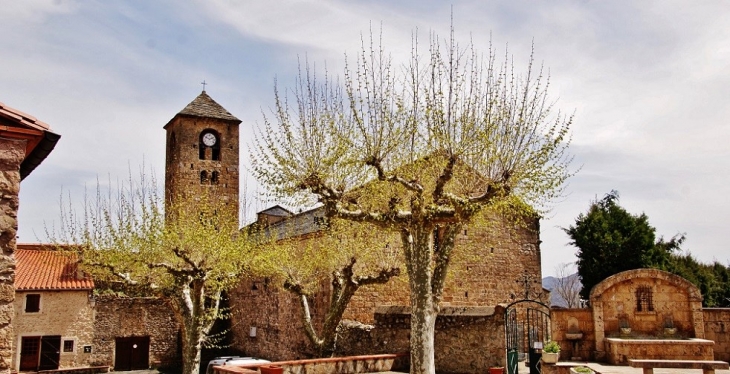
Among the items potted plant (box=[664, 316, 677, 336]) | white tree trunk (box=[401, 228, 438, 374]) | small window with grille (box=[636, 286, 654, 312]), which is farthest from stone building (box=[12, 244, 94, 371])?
potted plant (box=[664, 316, 677, 336])

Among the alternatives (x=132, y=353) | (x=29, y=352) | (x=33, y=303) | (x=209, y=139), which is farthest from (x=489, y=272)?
(x=29, y=352)

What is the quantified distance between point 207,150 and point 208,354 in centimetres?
1107

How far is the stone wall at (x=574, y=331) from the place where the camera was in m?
17.9

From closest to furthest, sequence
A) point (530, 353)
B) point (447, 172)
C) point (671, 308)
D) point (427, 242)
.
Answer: point (447, 172), point (427, 242), point (530, 353), point (671, 308)

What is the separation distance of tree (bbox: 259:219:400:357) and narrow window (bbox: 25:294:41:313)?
11.0 metres

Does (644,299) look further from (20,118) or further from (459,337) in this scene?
(20,118)

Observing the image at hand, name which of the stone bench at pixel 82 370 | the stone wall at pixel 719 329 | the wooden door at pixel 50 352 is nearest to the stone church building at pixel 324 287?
the stone bench at pixel 82 370

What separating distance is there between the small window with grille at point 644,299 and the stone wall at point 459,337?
495 cm

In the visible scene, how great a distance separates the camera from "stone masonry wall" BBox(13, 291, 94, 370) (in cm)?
2470

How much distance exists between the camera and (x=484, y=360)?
53.1ft

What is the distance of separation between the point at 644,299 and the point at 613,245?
24.6 ft

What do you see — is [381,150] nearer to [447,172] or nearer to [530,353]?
[447,172]

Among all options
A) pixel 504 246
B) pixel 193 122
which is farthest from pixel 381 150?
pixel 193 122

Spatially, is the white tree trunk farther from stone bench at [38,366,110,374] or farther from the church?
stone bench at [38,366,110,374]
